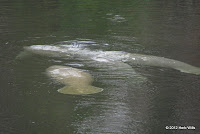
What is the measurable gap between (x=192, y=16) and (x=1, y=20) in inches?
294

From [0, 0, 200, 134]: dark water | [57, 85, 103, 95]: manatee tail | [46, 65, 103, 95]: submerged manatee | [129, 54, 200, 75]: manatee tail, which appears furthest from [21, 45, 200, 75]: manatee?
[57, 85, 103, 95]: manatee tail

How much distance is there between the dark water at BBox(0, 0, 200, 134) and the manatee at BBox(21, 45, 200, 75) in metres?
0.33

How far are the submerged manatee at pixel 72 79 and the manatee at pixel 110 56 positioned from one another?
1030mm

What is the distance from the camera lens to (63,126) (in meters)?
5.78

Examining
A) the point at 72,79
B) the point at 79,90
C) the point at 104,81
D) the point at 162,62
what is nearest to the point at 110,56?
the point at 162,62

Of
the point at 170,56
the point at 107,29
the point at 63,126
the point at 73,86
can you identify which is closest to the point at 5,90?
the point at 73,86

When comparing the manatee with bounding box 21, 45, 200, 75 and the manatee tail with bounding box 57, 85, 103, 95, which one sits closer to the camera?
the manatee tail with bounding box 57, 85, 103, 95

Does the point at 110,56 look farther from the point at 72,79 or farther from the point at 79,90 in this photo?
the point at 79,90

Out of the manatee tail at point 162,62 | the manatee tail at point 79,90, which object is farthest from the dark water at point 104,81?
the manatee tail at point 162,62

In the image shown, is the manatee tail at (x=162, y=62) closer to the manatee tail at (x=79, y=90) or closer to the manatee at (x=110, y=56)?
the manatee at (x=110, y=56)

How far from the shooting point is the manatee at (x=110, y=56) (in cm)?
882

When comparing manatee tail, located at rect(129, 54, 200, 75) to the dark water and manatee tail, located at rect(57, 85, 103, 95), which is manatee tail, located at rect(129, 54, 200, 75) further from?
manatee tail, located at rect(57, 85, 103, 95)

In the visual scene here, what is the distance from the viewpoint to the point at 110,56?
9.55 meters

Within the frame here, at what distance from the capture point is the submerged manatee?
7234 millimetres
